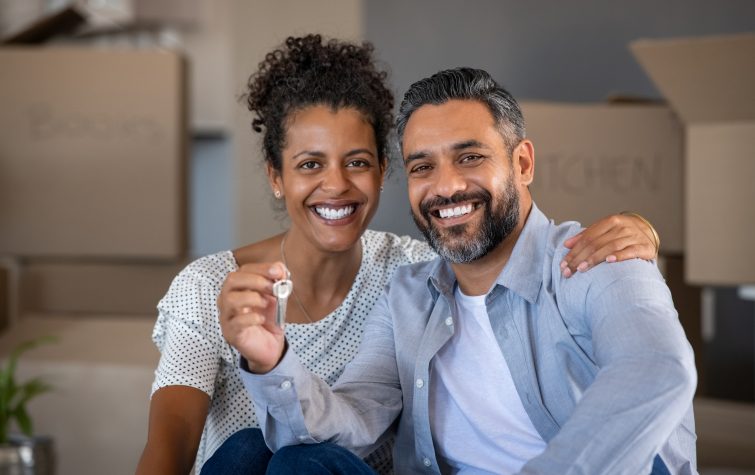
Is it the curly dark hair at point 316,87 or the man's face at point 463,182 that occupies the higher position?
the curly dark hair at point 316,87

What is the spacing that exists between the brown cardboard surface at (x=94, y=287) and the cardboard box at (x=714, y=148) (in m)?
1.06

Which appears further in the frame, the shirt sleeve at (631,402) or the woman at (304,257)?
the woman at (304,257)

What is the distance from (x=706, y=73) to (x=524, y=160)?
67 centimetres

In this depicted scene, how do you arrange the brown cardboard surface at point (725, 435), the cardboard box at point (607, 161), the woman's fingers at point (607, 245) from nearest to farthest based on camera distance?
the woman's fingers at point (607, 245), the brown cardboard surface at point (725, 435), the cardboard box at point (607, 161)

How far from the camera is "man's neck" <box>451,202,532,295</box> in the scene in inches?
44.9

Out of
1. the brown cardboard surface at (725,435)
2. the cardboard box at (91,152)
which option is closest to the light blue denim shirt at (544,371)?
the brown cardboard surface at (725,435)

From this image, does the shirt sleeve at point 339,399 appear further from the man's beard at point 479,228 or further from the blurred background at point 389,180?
the blurred background at point 389,180

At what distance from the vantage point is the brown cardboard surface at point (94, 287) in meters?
2.06

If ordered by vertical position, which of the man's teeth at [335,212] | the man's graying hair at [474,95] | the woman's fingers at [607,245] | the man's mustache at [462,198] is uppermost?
the man's graying hair at [474,95]

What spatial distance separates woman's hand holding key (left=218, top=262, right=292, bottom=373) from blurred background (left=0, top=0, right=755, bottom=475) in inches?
23.3

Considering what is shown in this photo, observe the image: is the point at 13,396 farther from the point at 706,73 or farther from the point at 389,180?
the point at 706,73

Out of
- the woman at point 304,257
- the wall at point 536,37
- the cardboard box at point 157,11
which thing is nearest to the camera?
the woman at point 304,257

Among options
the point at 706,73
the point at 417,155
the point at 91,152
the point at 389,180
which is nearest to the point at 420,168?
the point at 417,155

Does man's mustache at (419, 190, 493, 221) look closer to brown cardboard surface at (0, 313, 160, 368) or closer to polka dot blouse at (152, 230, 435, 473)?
polka dot blouse at (152, 230, 435, 473)
